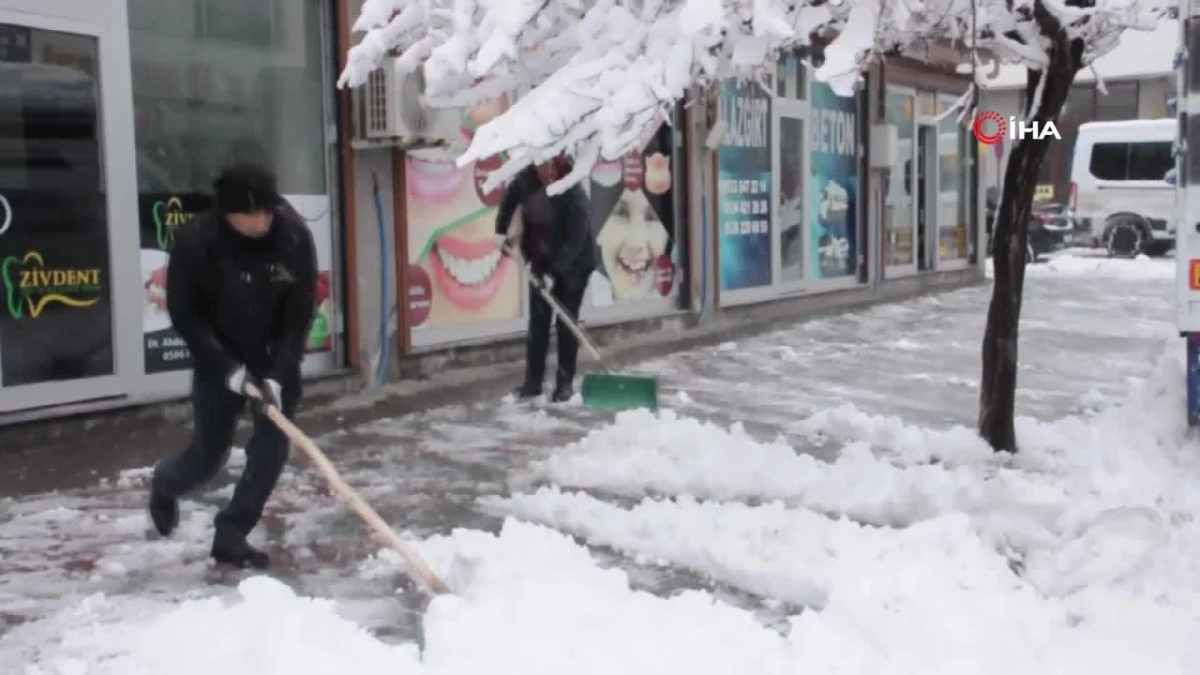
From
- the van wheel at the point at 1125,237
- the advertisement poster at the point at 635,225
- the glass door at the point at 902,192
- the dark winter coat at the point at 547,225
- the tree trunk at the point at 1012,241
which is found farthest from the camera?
the van wheel at the point at 1125,237

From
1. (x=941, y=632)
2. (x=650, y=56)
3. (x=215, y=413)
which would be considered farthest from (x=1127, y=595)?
(x=215, y=413)

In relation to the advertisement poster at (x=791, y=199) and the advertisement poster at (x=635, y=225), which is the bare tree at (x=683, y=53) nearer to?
the advertisement poster at (x=635, y=225)

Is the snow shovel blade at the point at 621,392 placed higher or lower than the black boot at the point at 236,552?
higher

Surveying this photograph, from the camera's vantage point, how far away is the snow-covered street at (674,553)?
13.7 ft

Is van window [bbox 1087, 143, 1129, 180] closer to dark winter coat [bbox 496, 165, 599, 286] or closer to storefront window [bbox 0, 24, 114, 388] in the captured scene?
dark winter coat [bbox 496, 165, 599, 286]

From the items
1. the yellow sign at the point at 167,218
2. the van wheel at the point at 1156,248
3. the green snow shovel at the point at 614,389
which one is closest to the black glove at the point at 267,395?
the yellow sign at the point at 167,218

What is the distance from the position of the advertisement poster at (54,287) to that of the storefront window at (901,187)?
39.9 ft

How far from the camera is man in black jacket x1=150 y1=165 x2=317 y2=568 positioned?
194 inches

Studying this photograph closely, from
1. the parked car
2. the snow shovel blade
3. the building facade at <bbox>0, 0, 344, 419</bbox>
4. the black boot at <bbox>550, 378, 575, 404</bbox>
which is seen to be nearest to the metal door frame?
the building facade at <bbox>0, 0, 344, 419</bbox>

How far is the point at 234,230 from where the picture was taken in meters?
4.96

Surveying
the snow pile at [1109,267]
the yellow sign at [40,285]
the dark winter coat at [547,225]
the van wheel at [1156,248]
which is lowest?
the snow pile at [1109,267]

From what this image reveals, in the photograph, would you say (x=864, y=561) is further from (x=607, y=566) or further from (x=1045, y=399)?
(x=1045, y=399)

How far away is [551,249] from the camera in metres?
8.72

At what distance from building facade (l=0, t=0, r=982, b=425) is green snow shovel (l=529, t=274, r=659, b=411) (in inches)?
60.9
